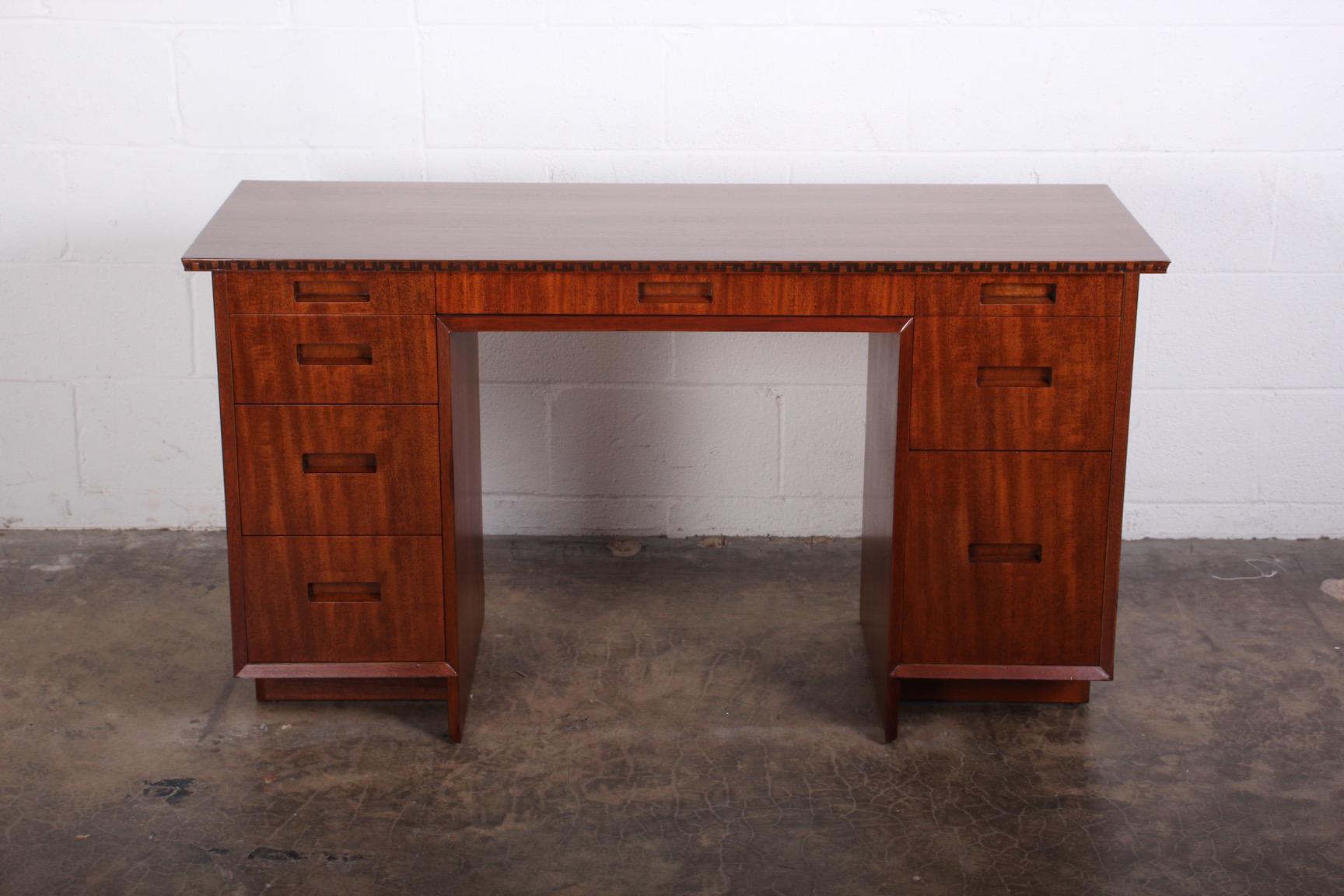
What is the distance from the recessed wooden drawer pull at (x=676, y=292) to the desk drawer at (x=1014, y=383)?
0.33 metres

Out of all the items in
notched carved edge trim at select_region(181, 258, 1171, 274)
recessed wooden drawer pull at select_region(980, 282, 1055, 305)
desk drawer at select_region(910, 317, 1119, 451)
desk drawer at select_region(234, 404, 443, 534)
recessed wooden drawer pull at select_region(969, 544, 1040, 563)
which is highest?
notched carved edge trim at select_region(181, 258, 1171, 274)

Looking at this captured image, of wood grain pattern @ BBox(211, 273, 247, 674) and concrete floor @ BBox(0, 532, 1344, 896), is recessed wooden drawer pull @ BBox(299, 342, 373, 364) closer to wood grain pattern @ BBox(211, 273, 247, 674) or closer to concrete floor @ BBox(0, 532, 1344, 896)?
wood grain pattern @ BBox(211, 273, 247, 674)

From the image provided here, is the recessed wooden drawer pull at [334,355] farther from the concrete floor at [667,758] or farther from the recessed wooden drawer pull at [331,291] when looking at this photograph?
the concrete floor at [667,758]

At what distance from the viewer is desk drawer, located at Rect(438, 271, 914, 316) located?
220 cm

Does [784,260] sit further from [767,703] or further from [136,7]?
[136,7]

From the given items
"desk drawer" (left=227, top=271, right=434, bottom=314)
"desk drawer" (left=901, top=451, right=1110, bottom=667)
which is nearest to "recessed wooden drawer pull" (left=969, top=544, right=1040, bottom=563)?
"desk drawer" (left=901, top=451, right=1110, bottom=667)

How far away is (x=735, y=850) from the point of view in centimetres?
211

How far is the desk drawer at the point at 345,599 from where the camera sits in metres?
2.36

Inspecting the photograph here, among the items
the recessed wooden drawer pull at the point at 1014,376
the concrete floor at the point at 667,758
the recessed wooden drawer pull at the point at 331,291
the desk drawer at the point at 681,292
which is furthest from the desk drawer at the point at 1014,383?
the recessed wooden drawer pull at the point at 331,291

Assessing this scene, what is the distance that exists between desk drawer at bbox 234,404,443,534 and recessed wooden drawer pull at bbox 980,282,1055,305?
34.1 inches

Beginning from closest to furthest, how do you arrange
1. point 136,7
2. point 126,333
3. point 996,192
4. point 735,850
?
point 735,850, point 996,192, point 136,7, point 126,333

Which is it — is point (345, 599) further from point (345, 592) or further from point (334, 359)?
point (334, 359)

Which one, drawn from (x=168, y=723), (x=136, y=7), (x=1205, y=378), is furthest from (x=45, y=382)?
(x=1205, y=378)

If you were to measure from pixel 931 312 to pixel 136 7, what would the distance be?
1.75 meters
